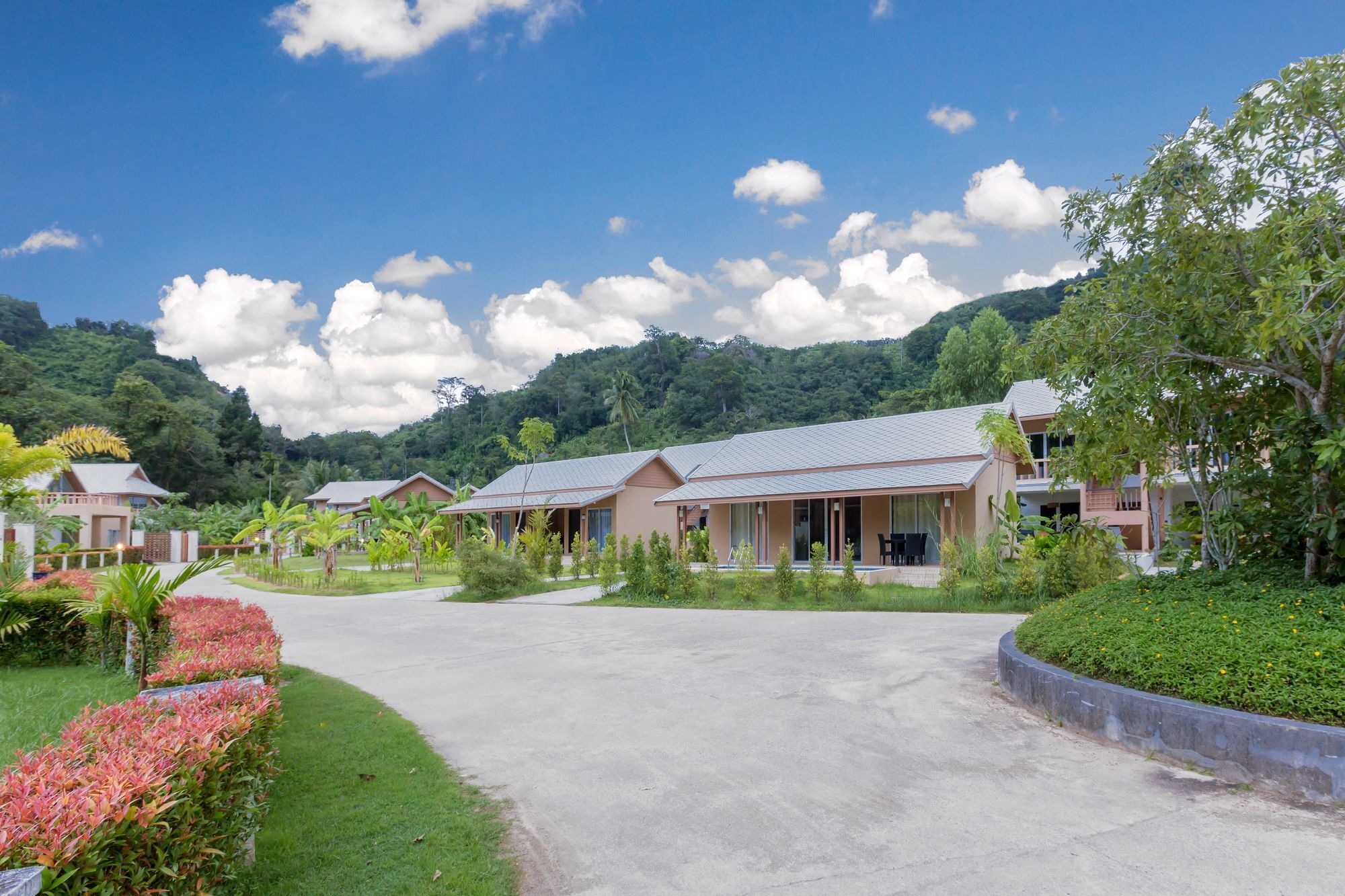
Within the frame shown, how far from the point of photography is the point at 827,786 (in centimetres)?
447

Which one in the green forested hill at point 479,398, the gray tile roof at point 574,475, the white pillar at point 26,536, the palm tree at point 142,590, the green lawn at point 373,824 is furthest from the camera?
the green forested hill at point 479,398

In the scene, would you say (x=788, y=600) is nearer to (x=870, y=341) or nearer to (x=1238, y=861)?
(x=1238, y=861)

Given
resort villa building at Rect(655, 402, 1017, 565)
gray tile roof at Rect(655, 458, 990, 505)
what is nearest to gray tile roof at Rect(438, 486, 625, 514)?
gray tile roof at Rect(655, 458, 990, 505)

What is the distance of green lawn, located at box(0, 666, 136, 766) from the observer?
215 inches

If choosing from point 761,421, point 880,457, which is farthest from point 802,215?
point 761,421

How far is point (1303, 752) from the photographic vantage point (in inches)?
166

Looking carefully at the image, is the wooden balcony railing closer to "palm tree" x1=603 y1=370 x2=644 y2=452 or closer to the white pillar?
the white pillar

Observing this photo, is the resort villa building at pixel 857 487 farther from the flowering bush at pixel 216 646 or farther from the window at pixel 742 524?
the flowering bush at pixel 216 646

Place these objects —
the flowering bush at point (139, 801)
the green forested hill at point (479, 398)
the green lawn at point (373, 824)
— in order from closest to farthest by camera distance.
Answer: the flowering bush at point (139, 801), the green lawn at point (373, 824), the green forested hill at point (479, 398)

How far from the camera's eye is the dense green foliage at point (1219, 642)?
4531 mm

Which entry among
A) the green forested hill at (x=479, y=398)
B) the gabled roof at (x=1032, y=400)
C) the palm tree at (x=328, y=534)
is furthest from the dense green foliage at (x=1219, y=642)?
the green forested hill at (x=479, y=398)

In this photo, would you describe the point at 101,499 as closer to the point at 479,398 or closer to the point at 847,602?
the point at 479,398

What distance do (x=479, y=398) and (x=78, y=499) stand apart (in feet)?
138

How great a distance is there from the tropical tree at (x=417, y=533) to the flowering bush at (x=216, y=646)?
14653 millimetres
